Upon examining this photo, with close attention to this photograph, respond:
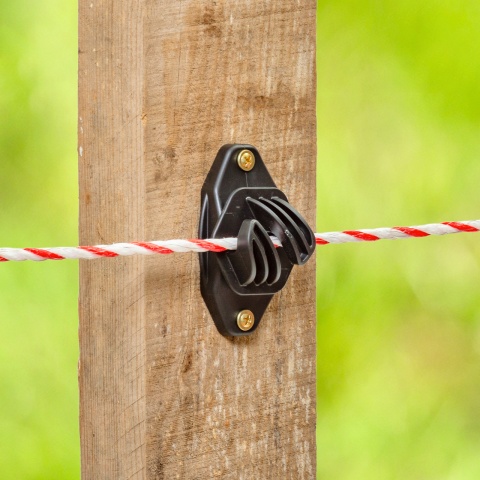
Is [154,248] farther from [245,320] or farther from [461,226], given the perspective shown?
[461,226]

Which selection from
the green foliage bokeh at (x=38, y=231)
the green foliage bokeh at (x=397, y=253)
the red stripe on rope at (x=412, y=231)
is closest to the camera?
the red stripe on rope at (x=412, y=231)

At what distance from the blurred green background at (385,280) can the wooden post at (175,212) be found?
28.1 inches

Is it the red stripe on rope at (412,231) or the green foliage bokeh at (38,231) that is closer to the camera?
the red stripe on rope at (412,231)

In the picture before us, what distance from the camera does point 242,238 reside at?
559 millimetres

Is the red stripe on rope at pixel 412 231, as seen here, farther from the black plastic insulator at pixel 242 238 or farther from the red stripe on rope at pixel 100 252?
the red stripe on rope at pixel 100 252

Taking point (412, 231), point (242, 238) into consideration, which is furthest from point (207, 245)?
point (412, 231)

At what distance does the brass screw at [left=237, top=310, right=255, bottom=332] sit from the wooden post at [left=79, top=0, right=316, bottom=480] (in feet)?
0.04

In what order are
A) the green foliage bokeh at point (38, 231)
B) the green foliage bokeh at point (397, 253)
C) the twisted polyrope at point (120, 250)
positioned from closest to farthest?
the twisted polyrope at point (120, 250) < the green foliage bokeh at point (38, 231) < the green foliage bokeh at point (397, 253)

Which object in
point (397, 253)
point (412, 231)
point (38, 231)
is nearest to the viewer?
point (412, 231)

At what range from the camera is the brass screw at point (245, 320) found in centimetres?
59

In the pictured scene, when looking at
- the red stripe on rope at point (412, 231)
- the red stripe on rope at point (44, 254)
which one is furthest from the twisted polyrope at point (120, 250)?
the red stripe on rope at point (412, 231)

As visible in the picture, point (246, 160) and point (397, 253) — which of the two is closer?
point (246, 160)

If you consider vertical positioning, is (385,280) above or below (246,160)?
below

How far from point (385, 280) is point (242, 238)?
2.77ft
